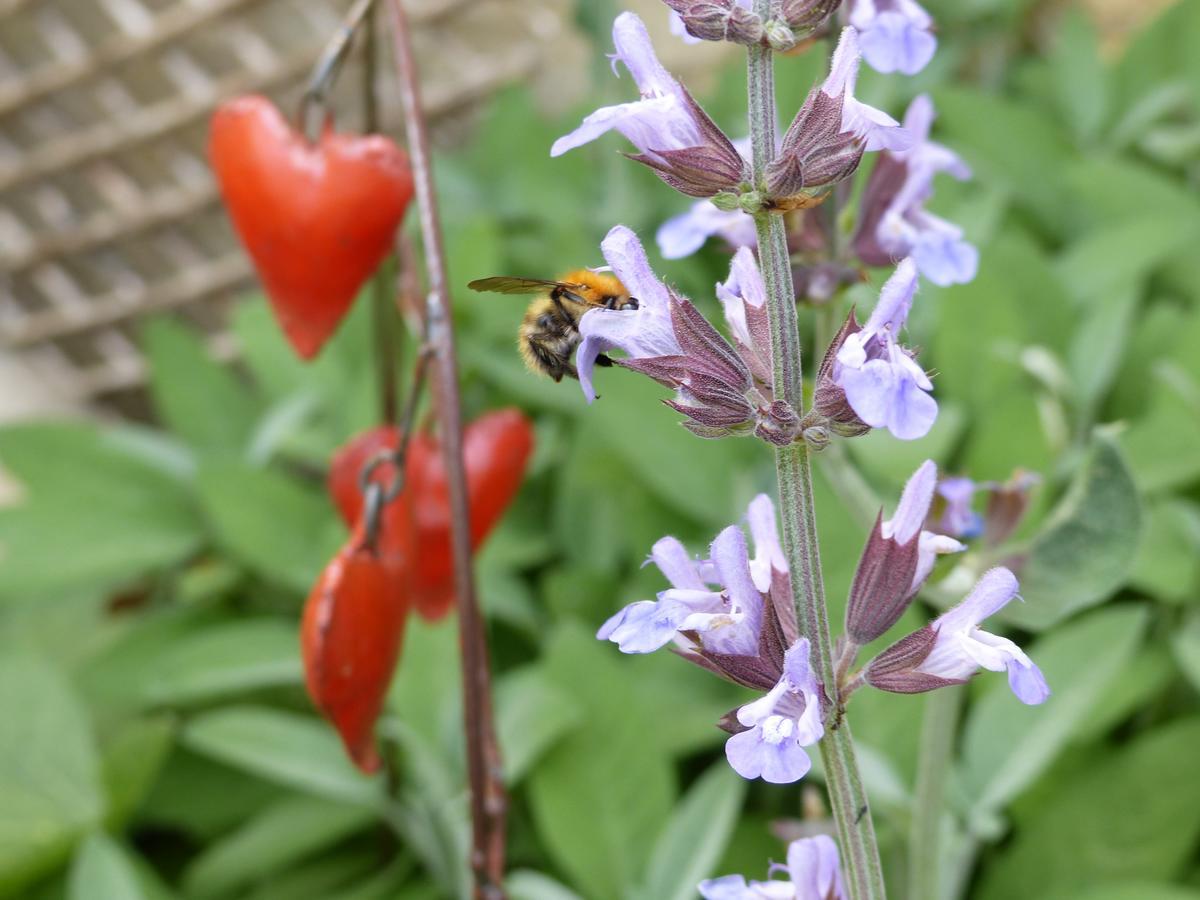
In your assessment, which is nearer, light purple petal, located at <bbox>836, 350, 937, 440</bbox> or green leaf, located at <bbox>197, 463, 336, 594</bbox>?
light purple petal, located at <bbox>836, 350, 937, 440</bbox>

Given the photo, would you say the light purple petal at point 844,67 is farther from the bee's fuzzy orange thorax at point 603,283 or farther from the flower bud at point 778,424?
the bee's fuzzy orange thorax at point 603,283

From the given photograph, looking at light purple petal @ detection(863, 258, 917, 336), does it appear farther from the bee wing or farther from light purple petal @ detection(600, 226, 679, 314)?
the bee wing

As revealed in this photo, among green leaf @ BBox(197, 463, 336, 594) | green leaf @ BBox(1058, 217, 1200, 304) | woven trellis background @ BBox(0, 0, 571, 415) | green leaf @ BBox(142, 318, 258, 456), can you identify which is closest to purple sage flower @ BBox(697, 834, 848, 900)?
green leaf @ BBox(197, 463, 336, 594)

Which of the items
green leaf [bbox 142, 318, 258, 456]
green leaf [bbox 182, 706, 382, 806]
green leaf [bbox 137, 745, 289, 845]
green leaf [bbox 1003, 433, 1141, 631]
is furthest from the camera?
green leaf [bbox 142, 318, 258, 456]

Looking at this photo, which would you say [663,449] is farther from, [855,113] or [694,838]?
[855,113]

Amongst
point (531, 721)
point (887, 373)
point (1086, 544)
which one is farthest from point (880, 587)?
point (531, 721)

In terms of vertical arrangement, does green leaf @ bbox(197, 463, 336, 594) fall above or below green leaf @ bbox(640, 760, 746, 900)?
above

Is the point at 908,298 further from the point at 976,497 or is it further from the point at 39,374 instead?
the point at 39,374

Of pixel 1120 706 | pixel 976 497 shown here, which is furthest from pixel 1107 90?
pixel 1120 706
